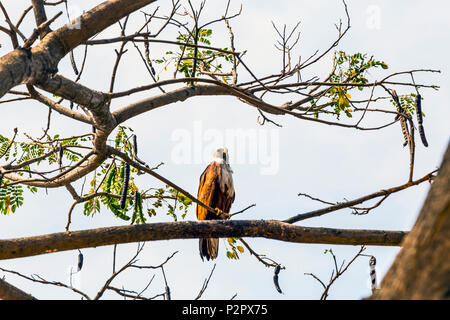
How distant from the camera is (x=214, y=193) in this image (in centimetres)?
673

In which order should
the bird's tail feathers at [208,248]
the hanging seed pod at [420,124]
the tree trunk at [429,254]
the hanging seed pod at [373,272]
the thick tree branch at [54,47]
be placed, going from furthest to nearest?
the bird's tail feathers at [208,248] < the hanging seed pod at [373,272] < the hanging seed pod at [420,124] < the thick tree branch at [54,47] < the tree trunk at [429,254]

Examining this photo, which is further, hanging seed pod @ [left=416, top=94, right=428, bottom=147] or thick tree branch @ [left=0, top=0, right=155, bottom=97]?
hanging seed pod @ [left=416, top=94, right=428, bottom=147]

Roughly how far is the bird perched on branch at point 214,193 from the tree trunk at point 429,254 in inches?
218

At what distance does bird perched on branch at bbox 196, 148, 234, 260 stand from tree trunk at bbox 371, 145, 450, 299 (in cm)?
554

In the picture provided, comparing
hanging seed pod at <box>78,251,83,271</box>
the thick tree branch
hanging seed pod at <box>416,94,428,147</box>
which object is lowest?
hanging seed pod at <box>78,251,83,271</box>

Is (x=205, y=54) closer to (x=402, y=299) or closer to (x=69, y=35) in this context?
(x=69, y=35)

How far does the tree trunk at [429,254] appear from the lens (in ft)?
3.16

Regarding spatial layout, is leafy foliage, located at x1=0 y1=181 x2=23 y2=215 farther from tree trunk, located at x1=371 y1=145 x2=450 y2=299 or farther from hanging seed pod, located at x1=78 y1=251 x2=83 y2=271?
tree trunk, located at x1=371 y1=145 x2=450 y2=299

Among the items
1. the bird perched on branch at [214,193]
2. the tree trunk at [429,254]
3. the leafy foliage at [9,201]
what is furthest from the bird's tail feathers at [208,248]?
the tree trunk at [429,254]

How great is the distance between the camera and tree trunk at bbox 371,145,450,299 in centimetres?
96

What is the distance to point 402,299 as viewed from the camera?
106 cm

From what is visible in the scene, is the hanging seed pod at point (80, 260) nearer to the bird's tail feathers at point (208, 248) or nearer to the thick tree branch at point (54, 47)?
the thick tree branch at point (54, 47)

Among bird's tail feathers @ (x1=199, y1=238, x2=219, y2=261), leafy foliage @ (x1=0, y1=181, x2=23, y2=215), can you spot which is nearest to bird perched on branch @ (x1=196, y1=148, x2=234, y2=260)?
bird's tail feathers @ (x1=199, y1=238, x2=219, y2=261)
